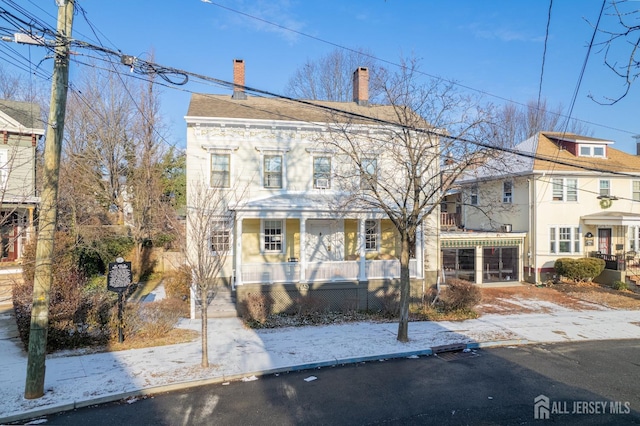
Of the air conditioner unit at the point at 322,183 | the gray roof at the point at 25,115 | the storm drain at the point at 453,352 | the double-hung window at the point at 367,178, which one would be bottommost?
the storm drain at the point at 453,352

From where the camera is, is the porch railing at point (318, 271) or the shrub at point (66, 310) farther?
the porch railing at point (318, 271)

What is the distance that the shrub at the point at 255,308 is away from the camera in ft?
41.3

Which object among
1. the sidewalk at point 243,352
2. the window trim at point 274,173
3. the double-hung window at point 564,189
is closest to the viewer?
the sidewalk at point 243,352

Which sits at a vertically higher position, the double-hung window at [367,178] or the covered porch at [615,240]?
the double-hung window at [367,178]

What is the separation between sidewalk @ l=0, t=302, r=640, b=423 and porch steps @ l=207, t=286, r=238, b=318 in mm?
707

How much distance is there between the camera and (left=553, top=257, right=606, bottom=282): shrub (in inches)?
817

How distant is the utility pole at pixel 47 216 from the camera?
6.69 m

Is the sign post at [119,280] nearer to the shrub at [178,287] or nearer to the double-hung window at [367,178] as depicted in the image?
the shrub at [178,287]

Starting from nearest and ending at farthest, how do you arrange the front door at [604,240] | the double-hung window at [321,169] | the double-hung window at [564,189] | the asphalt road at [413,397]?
the asphalt road at [413,397] → the double-hung window at [321,169] → the double-hung window at [564,189] → the front door at [604,240]

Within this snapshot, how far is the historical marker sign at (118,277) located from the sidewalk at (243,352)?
1.61 m

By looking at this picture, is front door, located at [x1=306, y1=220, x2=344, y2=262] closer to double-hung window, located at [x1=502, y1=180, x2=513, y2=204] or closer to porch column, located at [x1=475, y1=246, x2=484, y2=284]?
porch column, located at [x1=475, y1=246, x2=484, y2=284]

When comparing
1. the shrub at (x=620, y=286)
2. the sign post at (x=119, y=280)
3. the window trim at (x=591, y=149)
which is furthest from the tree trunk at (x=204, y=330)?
the window trim at (x=591, y=149)

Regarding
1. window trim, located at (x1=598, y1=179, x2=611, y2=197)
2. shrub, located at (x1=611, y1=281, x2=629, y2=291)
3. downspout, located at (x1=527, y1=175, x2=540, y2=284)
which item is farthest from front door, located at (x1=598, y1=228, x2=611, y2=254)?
downspout, located at (x1=527, y1=175, x2=540, y2=284)

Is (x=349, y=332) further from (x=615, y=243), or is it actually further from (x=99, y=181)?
(x=615, y=243)
